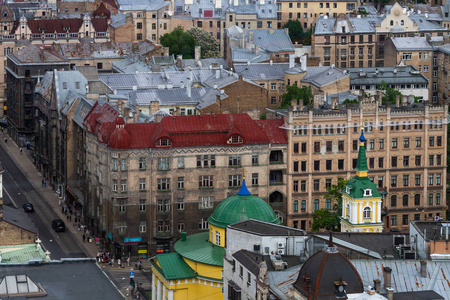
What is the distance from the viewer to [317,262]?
11712cm

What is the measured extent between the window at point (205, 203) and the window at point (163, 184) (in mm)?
4650

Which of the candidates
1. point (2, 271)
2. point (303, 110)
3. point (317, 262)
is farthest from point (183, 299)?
point (303, 110)

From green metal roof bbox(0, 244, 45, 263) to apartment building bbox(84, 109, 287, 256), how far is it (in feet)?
100

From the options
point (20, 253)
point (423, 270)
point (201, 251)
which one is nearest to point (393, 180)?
point (201, 251)

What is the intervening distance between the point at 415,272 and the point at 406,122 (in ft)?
241

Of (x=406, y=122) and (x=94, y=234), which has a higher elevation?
(x=406, y=122)

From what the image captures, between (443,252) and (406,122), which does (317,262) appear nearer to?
(443,252)

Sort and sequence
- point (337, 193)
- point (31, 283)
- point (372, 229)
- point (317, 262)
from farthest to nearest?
point (337, 193) → point (372, 229) → point (31, 283) → point (317, 262)

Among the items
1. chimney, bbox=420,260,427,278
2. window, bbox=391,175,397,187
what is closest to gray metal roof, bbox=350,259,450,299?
chimney, bbox=420,260,427,278

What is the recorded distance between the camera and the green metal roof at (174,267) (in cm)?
15100

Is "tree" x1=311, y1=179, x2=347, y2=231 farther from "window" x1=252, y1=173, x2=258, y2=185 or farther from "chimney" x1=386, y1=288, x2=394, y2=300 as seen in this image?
"chimney" x1=386, y1=288, x2=394, y2=300

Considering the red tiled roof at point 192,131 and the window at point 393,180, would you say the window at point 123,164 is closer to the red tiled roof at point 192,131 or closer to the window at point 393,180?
the red tiled roof at point 192,131

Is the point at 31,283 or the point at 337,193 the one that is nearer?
the point at 31,283

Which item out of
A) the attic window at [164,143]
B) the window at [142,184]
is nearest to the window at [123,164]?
the window at [142,184]
